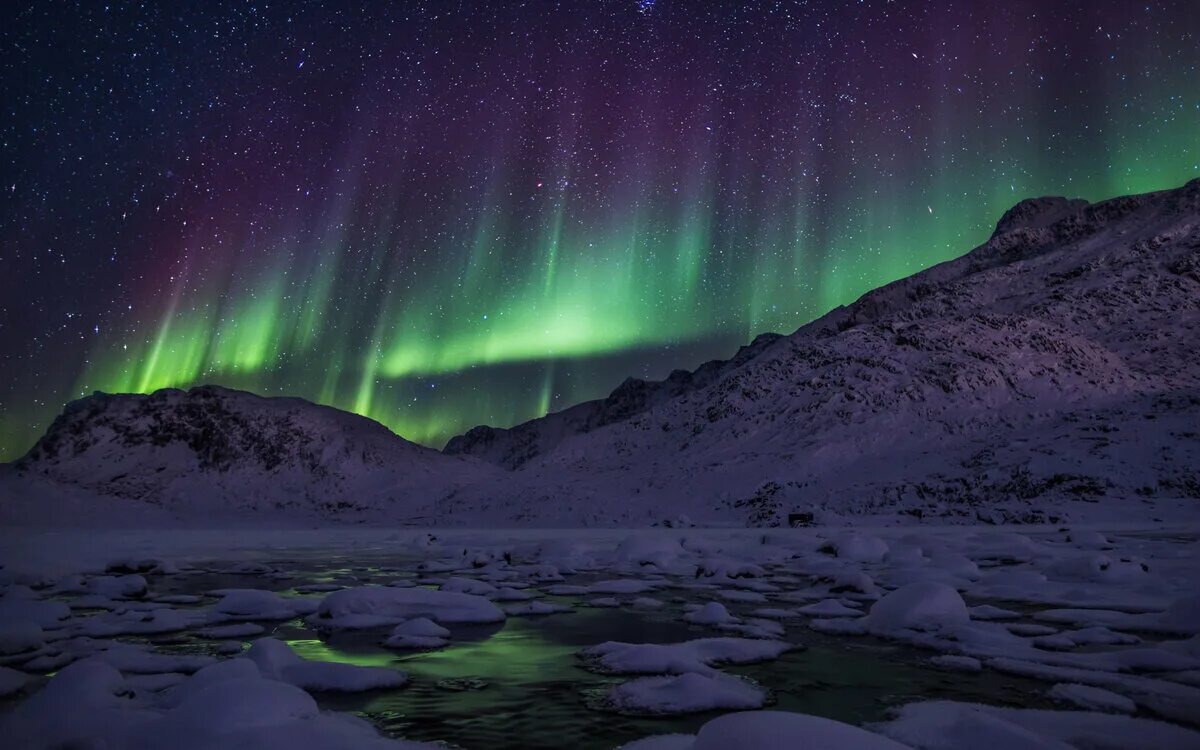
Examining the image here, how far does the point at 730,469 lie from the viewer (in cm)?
8431

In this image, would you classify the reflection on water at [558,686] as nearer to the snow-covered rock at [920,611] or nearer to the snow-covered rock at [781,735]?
the snow-covered rock at [920,611]

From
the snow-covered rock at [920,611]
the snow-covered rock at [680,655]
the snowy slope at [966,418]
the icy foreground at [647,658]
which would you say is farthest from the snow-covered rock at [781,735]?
the snowy slope at [966,418]

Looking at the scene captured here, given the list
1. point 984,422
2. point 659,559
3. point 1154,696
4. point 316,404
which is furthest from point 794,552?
point 316,404

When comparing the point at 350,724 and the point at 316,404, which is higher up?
the point at 316,404

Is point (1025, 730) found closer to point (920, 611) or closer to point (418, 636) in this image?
point (920, 611)

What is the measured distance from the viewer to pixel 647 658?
25.6 feet

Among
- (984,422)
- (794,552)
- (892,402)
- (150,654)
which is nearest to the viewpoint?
(150,654)

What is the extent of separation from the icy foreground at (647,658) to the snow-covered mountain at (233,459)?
98.0 metres

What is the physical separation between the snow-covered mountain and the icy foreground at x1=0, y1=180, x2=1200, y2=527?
0.46 m

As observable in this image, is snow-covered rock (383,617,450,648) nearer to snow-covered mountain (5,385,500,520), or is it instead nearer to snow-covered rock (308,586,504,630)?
snow-covered rock (308,586,504,630)

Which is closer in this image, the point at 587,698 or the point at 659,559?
the point at 587,698

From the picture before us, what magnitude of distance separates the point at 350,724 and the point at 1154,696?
281 inches

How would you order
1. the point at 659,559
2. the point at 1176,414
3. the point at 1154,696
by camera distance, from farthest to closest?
the point at 1176,414 < the point at 659,559 < the point at 1154,696

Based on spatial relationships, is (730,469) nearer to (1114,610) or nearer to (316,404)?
(1114,610)
